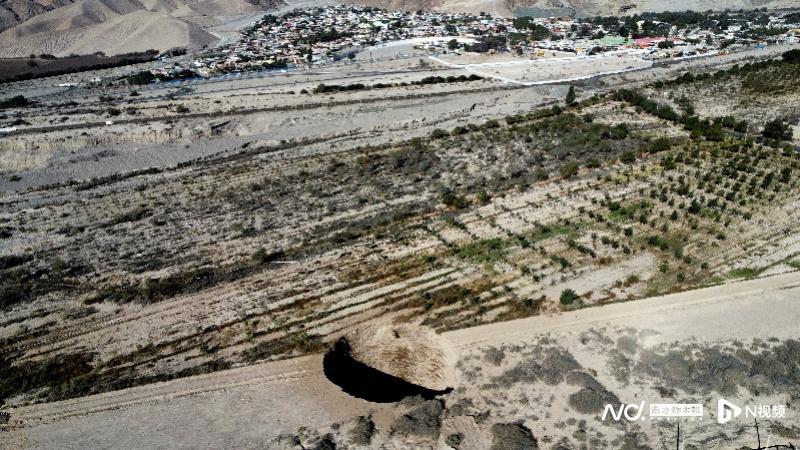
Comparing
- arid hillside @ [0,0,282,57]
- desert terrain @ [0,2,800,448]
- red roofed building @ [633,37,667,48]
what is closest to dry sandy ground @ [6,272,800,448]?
desert terrain @ [0,2,800,448]

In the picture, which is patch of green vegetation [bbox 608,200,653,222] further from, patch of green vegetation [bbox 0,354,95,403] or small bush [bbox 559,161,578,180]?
patch of green vegetation [bbox 0,354,95,403]

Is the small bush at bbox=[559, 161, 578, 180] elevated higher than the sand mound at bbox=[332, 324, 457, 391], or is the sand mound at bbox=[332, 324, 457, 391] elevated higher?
the small bush at bbox=[559, 161, 578, 180]

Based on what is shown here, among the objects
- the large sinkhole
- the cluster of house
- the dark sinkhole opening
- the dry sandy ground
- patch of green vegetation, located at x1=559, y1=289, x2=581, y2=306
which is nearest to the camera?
the dry sandy ground

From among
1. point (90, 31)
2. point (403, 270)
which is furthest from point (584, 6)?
point (403, 270)

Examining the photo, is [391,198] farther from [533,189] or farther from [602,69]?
[602,69]

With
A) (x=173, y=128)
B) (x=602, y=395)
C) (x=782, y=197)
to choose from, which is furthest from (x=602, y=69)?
(x=602, y=395)

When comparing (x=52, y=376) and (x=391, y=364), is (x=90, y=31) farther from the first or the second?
(x=391, y=364)
